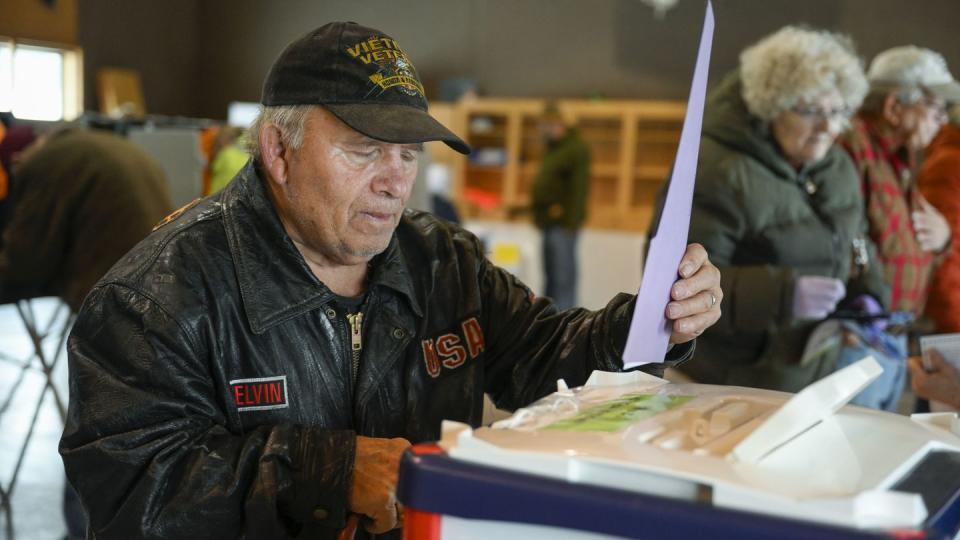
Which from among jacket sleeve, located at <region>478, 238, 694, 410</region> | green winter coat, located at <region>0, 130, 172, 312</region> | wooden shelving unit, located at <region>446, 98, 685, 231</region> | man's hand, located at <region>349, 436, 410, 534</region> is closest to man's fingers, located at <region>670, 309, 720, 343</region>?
jacket sleeve, located at <region>478, 238, 694, 410</region>

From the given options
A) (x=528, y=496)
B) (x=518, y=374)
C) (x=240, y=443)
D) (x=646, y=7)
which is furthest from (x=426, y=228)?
(x=646, y=7)

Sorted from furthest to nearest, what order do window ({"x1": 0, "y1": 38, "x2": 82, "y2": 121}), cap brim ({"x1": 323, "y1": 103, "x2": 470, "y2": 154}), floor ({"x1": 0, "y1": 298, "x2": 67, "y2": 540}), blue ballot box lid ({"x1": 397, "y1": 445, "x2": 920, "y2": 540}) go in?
window ({"x1": 0, "y1": 38, "x2": 82, "y2": 121}), floor ({"x1": 0, "y1": 298, "x2": 67, "y2": 540}), cap brim ({"x1": 323, "y1": 103, "x2": 470, "y2": 154}), blue ballot box lid ({"x1": 397, "y1": 445, "x2": 920, "y2": 540})

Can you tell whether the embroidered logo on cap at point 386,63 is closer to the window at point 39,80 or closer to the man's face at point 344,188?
the man's face at point 344,188

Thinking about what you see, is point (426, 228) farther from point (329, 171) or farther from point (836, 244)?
point (836, 244)

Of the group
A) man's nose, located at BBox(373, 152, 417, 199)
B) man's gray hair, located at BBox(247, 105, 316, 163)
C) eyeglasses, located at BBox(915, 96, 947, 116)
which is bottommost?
man's nose, located at BBox(373, 152, 417, 199)

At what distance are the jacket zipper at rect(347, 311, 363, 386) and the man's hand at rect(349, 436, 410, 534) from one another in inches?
9.0

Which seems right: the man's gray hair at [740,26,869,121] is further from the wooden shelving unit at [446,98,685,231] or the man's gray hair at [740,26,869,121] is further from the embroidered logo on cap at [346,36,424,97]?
the wooden shelving unit at [446,98,685,231]

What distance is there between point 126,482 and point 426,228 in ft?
2.00

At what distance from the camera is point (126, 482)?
42.6 inches

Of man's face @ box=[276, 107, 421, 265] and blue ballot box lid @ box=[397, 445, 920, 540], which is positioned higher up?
man's face @ box=[276, 107, 421, 265]

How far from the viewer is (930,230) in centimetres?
278

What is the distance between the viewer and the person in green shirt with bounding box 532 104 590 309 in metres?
7.58

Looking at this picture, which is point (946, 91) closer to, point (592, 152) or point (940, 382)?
point (940, 382)

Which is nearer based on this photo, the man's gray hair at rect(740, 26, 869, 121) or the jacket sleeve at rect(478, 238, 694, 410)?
the jacket sleeve at rect(478, 238, 694, 410)
